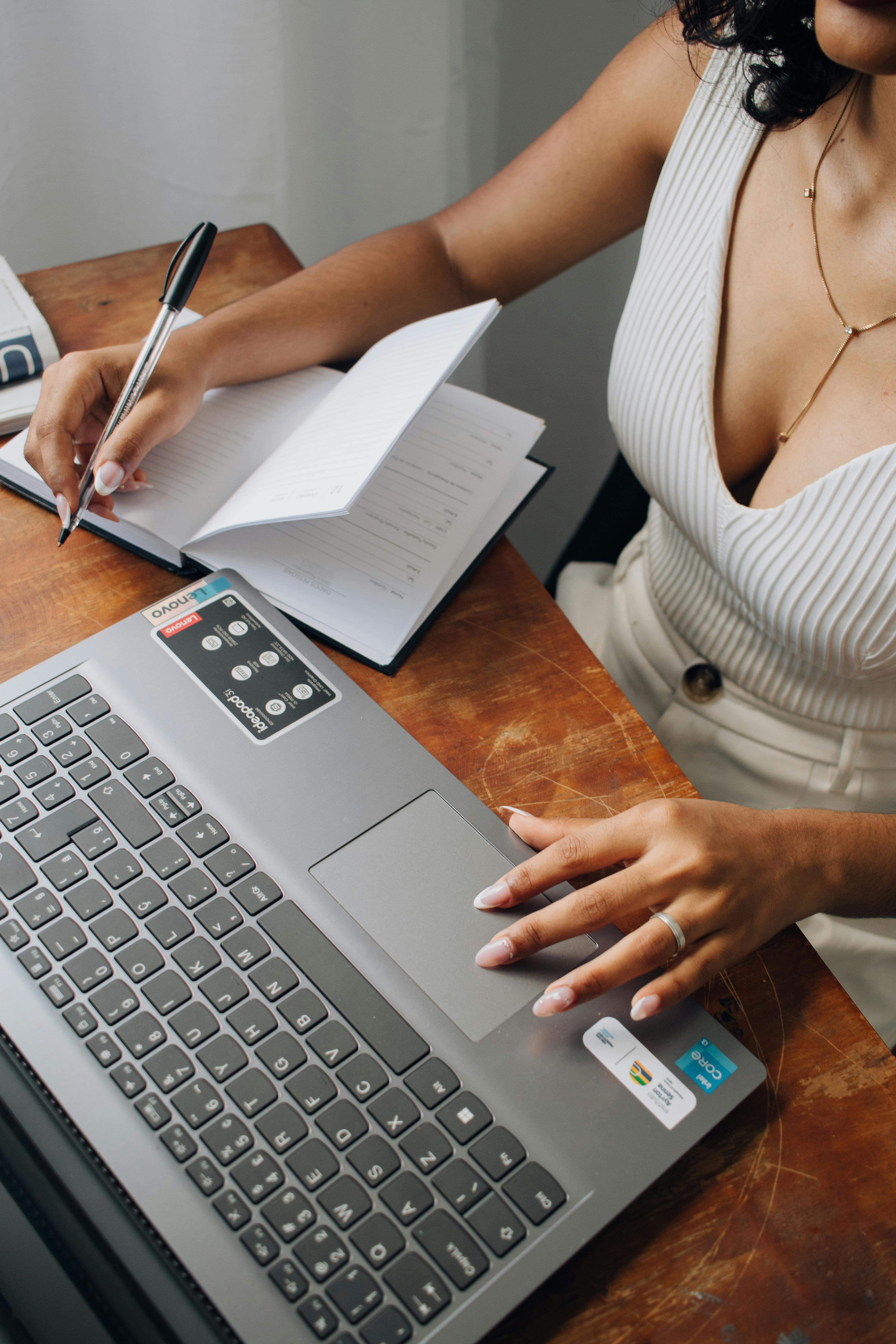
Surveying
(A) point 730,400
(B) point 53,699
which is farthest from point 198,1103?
(A) point 730,400

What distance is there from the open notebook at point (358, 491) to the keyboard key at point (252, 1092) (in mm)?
247

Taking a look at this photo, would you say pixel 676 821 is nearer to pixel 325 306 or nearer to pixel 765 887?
pixel 765 887

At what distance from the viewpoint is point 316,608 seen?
564mm

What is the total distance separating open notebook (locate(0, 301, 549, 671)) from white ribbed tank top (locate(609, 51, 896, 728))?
0.12 m

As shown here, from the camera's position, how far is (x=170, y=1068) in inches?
15.4

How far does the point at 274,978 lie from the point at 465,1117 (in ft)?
0.35

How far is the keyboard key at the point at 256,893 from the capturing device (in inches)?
17.3

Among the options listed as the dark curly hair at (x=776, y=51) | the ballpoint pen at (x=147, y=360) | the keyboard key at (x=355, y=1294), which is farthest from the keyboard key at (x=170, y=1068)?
the dark curly hair at (x=776, y=51)

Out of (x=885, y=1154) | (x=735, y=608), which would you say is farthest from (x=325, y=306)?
(x=885, y=1154)

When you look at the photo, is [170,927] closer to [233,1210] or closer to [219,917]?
[219,917]

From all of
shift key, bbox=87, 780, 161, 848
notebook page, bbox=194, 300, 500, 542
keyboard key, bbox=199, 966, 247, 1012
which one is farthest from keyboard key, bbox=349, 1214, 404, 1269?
notebook page, bbox=194, 300, 500, 542

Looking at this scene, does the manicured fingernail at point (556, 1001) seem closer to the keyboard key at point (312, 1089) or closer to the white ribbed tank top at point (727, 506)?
the keyboard key at point (312, 1089)

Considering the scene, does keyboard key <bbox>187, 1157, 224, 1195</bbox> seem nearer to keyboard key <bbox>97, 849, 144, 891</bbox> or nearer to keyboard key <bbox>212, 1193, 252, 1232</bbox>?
keyboard key <bbox>212, 1193, 252, 1232</bbox>

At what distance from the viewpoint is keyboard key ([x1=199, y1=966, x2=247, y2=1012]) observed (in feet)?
1.34
